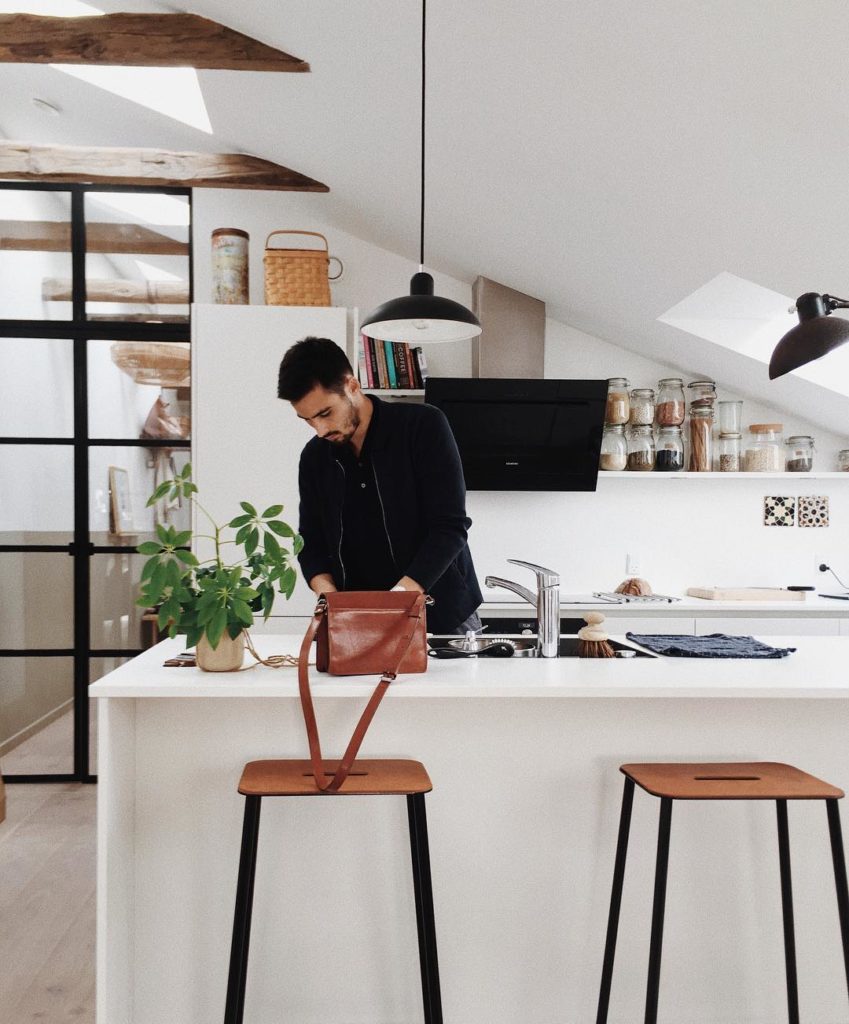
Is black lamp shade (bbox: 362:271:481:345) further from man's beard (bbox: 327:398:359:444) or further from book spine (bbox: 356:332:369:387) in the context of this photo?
book spine (bbox: 356:332:369:387)

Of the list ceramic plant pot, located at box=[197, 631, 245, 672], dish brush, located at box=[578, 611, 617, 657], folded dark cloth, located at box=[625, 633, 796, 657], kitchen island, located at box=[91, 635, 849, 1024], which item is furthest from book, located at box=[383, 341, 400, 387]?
ceramic plant pot, located at box=[197, 631, 245, 672]

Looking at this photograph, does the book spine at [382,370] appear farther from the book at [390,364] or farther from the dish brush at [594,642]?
the dish brush at [594,642]

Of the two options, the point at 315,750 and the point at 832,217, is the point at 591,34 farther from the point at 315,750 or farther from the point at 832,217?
the point at 315,750

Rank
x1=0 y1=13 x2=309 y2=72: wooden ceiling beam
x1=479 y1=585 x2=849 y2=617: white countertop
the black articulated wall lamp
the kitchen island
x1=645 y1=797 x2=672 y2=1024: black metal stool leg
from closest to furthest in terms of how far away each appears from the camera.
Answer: x1=645 y1=797 x2=672 y2=1024: black metal stool leg → the black articulated wall lamp → the kitchen island → x1=0 y1=13 x2=309 y2=72: wooden ceiling beam → x1=479 y1=585 x2=849 y2=617: white countertop

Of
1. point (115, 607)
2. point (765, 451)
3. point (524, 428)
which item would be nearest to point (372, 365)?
point (524, 428)

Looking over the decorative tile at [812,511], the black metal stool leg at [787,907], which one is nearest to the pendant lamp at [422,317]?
the black metal stool leg at [787,907]

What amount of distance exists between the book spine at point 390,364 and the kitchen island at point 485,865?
2.25m

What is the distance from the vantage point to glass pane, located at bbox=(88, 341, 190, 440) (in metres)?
4.07

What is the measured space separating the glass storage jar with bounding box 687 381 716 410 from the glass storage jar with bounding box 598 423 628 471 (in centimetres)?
38

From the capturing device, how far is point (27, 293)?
4.05m

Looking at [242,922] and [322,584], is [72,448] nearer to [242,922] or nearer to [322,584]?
[322,584]

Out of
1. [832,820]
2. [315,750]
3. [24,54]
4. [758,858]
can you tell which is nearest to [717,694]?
[832,820]

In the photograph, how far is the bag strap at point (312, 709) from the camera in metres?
1.55

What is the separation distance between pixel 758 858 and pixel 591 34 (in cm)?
190
